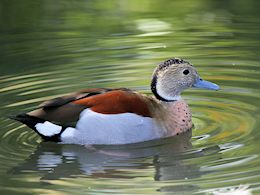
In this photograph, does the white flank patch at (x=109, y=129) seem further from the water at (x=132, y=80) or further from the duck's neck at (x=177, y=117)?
the duck's neck at (x=177, y=117)

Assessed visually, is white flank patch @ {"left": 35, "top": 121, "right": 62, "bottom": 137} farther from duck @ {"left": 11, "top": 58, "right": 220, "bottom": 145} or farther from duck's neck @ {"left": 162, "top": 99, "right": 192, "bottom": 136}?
duck's neck @ {"left": 162, "top": 99, "right": 192, "bottom": 136}

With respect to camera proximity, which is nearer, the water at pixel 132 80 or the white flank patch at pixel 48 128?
the water at pixel 132 80

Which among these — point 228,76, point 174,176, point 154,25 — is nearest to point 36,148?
point 174,176

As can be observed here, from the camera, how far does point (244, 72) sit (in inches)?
488

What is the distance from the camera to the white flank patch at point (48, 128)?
10070 millimetres

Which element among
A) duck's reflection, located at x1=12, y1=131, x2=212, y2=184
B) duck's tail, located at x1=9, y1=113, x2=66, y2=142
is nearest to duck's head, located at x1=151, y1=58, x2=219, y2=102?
duck's reflection, located at x1=12, y1=131, x2=212, y2=184

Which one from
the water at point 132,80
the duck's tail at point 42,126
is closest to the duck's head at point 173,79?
the water at point 132,80

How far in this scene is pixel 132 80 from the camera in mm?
12258

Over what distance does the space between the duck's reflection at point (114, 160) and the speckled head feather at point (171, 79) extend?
59 centimetres

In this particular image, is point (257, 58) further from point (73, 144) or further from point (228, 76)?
point (73, 144)

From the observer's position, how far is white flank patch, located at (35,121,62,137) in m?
10.1

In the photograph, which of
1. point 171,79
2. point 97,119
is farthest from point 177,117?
point 97,119

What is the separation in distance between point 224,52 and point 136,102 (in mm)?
3771

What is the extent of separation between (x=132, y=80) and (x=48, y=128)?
8.00 feet
